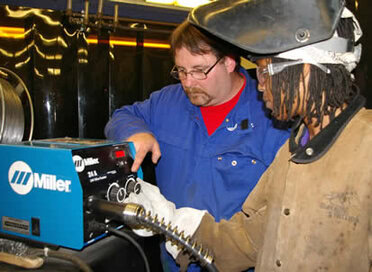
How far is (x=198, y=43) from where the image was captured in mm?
1245

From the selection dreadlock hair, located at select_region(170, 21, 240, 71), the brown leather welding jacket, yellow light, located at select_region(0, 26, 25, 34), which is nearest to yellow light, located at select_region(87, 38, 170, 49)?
yellow light, located at select_region(0, 26, 25, 34)

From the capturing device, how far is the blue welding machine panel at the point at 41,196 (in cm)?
70

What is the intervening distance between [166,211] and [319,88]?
53cm

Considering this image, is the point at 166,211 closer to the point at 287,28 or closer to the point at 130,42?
the point at 287,28

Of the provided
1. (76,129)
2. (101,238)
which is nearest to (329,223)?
(101,238)

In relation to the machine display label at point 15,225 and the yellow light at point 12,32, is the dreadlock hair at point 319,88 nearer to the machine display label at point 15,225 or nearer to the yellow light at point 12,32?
the machine display label at point 15,225

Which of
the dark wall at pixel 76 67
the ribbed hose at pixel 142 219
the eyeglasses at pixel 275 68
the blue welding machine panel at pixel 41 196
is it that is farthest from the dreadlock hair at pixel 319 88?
the dark wall at pixel 76 67

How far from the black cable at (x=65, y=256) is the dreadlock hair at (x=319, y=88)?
53cm

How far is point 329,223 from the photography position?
0.67 metres

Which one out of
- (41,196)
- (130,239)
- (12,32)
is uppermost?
(12,32)

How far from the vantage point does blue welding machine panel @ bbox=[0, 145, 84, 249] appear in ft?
2.28

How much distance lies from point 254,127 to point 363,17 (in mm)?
1005

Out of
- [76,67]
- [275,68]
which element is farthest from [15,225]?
[76,67]

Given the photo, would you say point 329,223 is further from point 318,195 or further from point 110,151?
point 110,151
